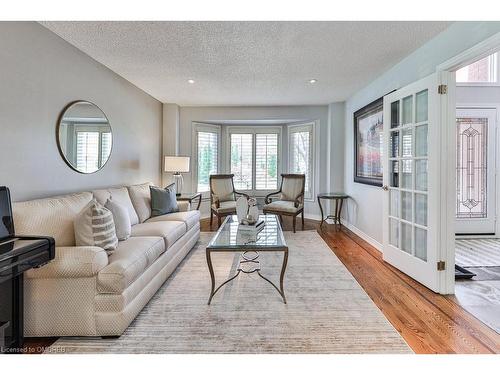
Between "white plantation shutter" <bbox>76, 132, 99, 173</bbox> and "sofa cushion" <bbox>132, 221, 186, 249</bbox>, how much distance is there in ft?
2.93

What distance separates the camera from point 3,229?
73.9 inches

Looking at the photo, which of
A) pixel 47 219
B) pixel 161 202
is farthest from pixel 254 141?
pixel 47 219

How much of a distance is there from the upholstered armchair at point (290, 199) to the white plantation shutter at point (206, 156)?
63.7 inches

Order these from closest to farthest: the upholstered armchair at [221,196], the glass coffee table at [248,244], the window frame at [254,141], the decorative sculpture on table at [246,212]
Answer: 1. the glass coffee table at [248,244]
2. the decorative sculpture on table at [246,212]
3. the upholstered armchair at [221,196]
4. the window frame at [254,141]

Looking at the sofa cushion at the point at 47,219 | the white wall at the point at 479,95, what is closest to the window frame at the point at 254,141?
the white wall at the point at 479,95

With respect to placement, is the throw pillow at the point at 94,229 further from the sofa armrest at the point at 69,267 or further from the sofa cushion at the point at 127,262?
the sofa armrest at the point at 69,267

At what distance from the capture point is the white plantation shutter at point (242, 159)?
265 inches

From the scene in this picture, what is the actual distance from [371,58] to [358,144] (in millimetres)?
1798

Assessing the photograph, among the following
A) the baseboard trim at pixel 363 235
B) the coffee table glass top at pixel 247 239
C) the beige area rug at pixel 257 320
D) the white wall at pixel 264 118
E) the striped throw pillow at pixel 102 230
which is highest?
the white wall at pixel 264 118

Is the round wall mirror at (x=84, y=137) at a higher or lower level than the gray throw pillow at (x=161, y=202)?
higher

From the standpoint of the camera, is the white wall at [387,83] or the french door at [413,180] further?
the french door at [413,180]

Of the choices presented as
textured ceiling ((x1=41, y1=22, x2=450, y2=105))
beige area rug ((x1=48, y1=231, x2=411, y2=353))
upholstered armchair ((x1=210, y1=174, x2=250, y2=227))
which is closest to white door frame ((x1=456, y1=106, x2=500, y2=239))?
textured ceiling ((x1=41, y1=22, x2=450, y2=105))
